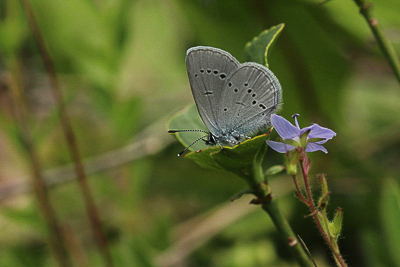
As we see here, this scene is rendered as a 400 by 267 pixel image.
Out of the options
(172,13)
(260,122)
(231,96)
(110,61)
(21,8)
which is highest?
(172,13)

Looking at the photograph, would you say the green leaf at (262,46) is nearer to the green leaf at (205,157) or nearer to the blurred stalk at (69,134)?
the green leaf at (205,157)

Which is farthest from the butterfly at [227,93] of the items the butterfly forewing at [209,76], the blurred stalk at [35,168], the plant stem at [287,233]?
the blurred stalk at [35,168]

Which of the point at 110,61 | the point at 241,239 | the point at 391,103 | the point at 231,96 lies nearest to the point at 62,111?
the point at 110,61

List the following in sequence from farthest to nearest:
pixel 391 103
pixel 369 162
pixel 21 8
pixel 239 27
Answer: pixel 391 103, pixel 369 162, pixel 239 27, pixel 21 8

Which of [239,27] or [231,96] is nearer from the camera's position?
[231,96]

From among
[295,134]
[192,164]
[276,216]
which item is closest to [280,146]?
[295,134]

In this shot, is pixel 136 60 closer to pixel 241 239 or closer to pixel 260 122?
pixel 241 239

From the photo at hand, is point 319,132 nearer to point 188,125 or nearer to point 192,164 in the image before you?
point 188,125
